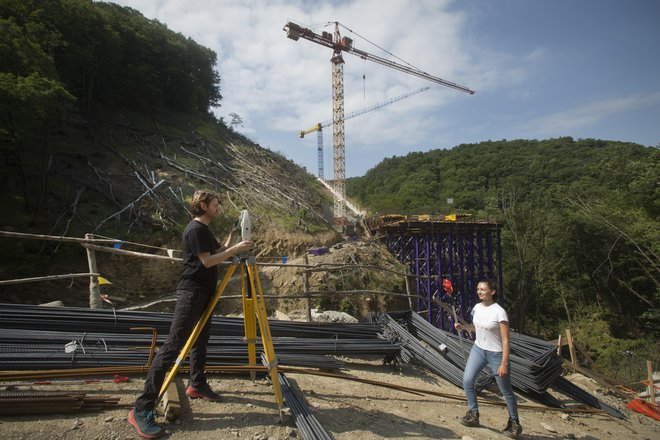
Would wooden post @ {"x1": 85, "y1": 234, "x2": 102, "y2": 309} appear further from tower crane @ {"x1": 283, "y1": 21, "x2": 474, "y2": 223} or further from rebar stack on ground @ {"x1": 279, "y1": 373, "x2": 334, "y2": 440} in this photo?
tower crane @ {"x1": 283, "y1": 21, "x2": 474, "y2": 223}

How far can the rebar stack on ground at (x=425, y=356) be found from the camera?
15.7ft

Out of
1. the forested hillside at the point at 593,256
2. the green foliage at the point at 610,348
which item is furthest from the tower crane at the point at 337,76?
the green foliage at the point at 610,348

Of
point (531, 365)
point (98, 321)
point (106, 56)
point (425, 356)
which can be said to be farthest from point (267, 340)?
point (106, 56)

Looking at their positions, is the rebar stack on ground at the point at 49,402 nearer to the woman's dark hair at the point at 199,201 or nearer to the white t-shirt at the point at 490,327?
the woman's dark hair at the point at 199,201

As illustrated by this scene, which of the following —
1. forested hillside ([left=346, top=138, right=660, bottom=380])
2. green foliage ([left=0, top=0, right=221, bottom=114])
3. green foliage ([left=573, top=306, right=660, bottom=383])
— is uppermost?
green foliage ([left=0, top=0, right=221, bottom=114])

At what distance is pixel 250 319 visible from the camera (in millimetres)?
3139

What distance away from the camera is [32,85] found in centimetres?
883

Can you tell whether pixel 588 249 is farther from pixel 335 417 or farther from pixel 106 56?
pixel 106 56

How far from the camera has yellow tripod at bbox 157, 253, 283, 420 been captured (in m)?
2.57

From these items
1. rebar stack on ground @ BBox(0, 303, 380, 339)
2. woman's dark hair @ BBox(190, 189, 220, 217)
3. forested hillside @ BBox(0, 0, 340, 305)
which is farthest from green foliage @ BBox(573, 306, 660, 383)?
woman's dark hair @ BBox(190, 189, 220, 217)

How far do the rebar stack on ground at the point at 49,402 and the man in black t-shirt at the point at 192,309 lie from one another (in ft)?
1.39

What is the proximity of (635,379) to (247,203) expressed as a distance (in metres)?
17.4

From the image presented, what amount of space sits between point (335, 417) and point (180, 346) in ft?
5.17

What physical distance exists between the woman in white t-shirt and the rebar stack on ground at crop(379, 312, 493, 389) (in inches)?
52.8
